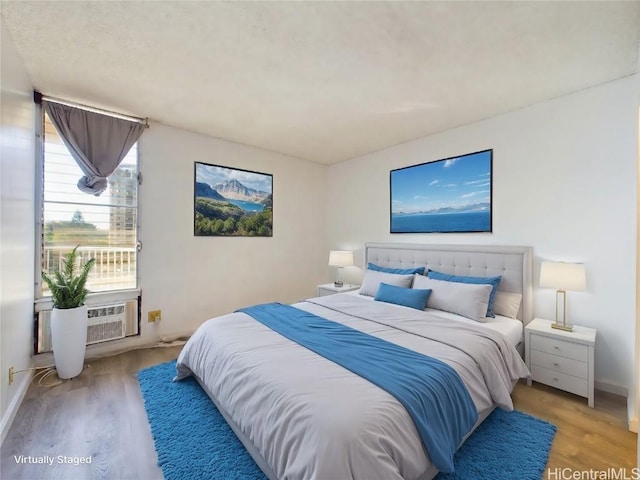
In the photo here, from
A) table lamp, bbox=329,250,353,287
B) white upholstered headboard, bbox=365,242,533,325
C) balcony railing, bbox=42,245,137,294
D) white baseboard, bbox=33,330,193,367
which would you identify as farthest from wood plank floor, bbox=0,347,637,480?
table lamp, bbox=329,250,353,287

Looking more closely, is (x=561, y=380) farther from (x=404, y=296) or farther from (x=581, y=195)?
(x=581, y=195)

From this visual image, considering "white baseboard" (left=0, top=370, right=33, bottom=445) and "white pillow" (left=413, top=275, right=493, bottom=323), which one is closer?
"white baseboard" (left=0, top=370, right=33, bottom=445)

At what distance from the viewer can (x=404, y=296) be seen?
2875mm

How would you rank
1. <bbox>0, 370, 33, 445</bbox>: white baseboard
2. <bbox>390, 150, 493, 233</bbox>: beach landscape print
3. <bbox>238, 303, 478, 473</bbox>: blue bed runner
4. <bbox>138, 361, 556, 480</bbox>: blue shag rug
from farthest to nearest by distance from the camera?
<bbox>390, 150, 493, 233</bbox>: beach landscape print → <bbox>0, 370, 33, 445</bbox>: white baseboard → <bbox>138, 361, 556, 480</bbox>: blue shag rug → <bbox>238, 303, 478, 473</bbox>: blue bed runner

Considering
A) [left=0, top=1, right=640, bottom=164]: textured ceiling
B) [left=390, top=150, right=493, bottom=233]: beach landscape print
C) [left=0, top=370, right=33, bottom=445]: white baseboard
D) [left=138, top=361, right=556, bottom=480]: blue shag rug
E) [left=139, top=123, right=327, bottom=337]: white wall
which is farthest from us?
[left=139, top=123, right=327, bottom=337]: white wall

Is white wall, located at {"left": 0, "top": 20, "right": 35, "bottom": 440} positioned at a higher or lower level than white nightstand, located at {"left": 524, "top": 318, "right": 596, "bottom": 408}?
higher

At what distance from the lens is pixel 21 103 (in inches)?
87.0

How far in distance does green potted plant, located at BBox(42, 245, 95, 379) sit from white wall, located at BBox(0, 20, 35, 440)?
19cm

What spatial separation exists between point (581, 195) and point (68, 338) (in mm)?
4661

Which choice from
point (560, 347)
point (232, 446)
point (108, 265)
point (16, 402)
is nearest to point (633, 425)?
point (560, 347)

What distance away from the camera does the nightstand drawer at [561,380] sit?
2.18 m

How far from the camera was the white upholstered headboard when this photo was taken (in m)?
2.70

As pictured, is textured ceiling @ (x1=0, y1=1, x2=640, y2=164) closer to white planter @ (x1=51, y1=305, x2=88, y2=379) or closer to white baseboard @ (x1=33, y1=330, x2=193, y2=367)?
white planter @ (x1=51, y1=305, x2=88, y2=379)

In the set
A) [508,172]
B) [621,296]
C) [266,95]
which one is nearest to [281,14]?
[266,95]
